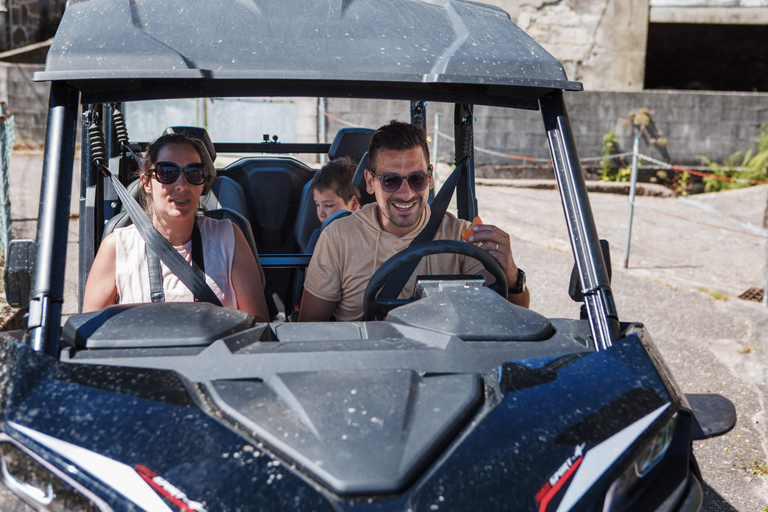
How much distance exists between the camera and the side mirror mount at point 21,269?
153 centimetres

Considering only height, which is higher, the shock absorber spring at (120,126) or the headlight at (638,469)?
the shock absorber spring at (120,126)

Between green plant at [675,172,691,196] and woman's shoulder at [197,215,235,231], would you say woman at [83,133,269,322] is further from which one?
green plant at [675,172,691,196]

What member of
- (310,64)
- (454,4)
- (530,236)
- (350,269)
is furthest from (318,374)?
(530,236)

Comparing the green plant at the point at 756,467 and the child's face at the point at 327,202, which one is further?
the child's face at the point at 327,202

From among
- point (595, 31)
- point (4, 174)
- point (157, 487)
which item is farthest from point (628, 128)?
point (157, 487)

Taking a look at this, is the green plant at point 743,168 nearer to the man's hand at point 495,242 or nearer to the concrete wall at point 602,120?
the concrete wall at point 602,120

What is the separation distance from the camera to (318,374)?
4.44ft

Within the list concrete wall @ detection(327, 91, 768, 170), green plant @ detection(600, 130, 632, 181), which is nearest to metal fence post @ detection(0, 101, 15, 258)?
concrete wall @ detection(327, 91, 768, 170)

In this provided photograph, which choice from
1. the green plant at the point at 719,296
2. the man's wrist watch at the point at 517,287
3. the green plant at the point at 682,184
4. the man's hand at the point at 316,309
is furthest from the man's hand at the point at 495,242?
the green plant at the point at 682,184

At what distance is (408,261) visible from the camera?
2.01 meters

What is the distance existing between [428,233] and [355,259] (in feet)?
1.63

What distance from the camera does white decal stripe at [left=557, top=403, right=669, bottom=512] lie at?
120 centimetres

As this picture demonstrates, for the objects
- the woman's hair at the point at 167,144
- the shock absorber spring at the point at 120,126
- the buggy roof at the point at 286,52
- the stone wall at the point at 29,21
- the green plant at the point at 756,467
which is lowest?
the green plant at the point at 756,467

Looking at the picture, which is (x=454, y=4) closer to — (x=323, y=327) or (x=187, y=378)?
(x=323, y=327)
